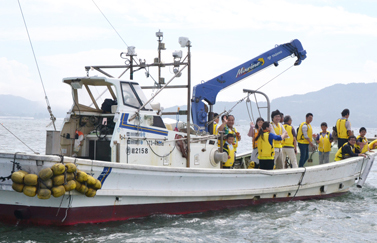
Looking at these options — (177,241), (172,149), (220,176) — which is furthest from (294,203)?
(177,241)

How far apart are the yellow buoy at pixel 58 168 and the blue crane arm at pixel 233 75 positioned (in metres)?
5.07

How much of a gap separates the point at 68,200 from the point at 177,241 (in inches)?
71.7

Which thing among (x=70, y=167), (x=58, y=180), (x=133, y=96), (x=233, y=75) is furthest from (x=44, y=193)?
(x=233, y=75)

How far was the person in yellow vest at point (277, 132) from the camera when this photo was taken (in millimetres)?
10164

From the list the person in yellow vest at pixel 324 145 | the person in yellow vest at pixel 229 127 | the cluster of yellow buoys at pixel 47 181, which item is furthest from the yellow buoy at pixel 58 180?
the person in yellow vest at pixel 324 145

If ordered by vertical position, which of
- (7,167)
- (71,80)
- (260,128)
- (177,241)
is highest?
(71,80)

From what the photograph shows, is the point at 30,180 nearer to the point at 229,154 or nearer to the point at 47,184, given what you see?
the point at 47,184

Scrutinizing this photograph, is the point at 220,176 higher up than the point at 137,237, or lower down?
higher up

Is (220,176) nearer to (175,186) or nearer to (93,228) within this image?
(175,186)

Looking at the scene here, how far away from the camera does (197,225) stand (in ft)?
26.2

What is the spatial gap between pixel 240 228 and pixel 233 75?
16.7 feet

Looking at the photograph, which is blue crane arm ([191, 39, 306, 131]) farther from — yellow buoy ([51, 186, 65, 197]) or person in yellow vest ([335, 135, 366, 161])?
yellow buoy ([51, 186, 65, 197])

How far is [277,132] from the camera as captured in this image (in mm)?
10141

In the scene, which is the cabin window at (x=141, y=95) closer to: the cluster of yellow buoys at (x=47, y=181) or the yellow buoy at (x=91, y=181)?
the yellow buoy at (x=91, y=181)
